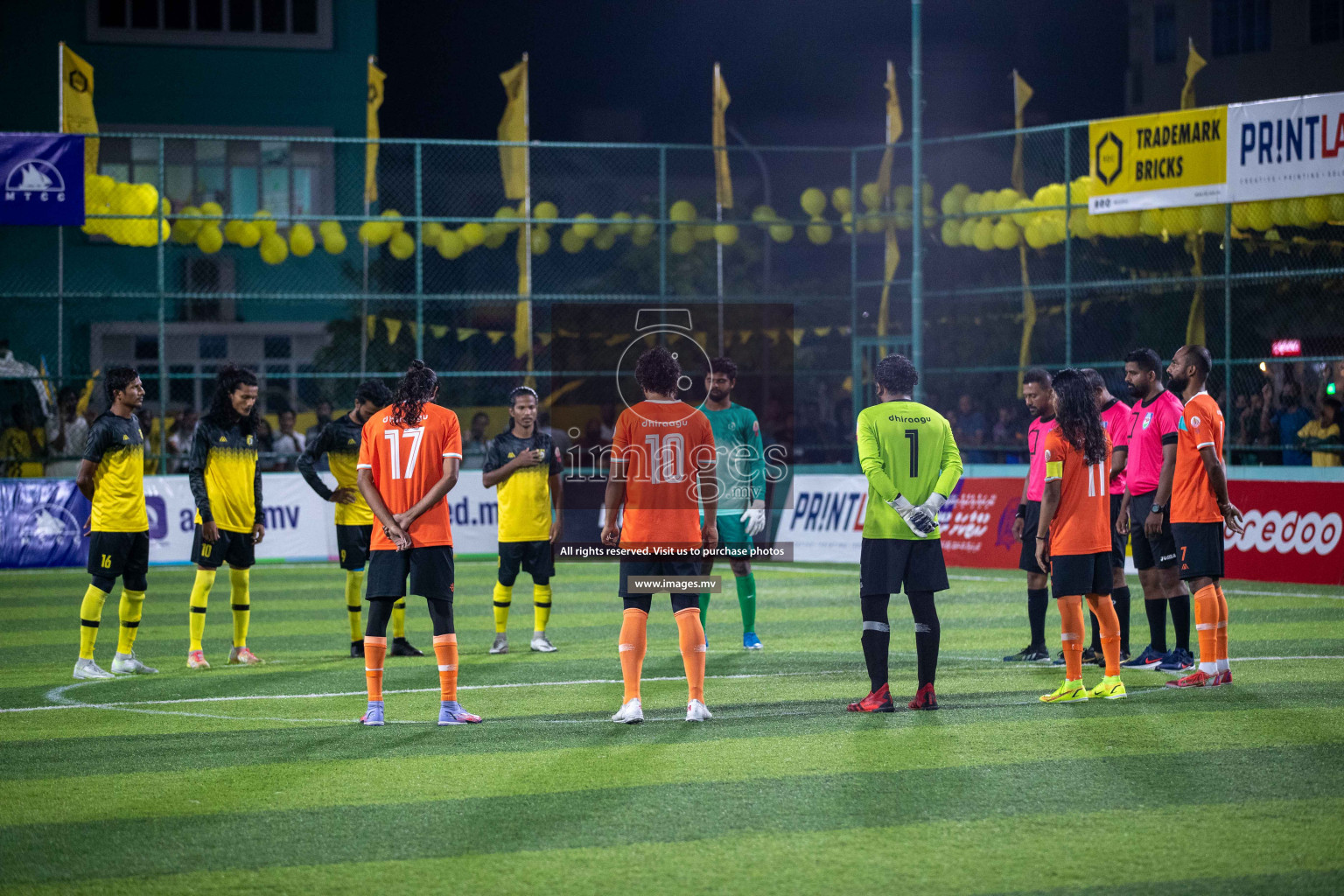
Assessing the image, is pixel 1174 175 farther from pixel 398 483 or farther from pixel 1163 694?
pixel 398 483

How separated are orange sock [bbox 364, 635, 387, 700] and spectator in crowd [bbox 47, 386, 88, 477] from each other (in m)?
13.9

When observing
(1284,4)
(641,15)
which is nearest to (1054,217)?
(1284,4)

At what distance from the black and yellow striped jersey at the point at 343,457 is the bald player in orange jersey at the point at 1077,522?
5.64 metres

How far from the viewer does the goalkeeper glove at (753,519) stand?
11.0 meters

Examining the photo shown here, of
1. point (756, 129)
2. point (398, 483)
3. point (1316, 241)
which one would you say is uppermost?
point (756, 129)

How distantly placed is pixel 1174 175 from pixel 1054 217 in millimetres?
2707

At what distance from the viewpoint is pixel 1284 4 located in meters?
40.7

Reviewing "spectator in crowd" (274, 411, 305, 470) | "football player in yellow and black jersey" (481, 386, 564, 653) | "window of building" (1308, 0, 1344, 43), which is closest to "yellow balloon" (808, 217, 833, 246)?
"spectator in crowd" (274, 411, 305, 470)

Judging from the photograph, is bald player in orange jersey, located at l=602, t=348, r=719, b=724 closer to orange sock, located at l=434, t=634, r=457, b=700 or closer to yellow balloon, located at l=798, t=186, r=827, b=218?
orange sock, located at l=434, t=634, r=457, b=700

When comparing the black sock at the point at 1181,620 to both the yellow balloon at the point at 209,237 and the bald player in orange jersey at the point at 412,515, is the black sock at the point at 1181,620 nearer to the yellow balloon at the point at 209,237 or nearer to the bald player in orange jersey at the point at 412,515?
the bald player in orange jersey at the point at 412,515

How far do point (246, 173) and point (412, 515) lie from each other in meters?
27.5

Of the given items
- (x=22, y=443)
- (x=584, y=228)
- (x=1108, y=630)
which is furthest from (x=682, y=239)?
(x=1108, y=630)

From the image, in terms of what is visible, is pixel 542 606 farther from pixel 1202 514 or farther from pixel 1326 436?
pixel 1326 436

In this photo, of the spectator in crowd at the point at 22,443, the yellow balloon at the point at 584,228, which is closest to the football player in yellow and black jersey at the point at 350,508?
the spectator in crowd at the point at 22,443
